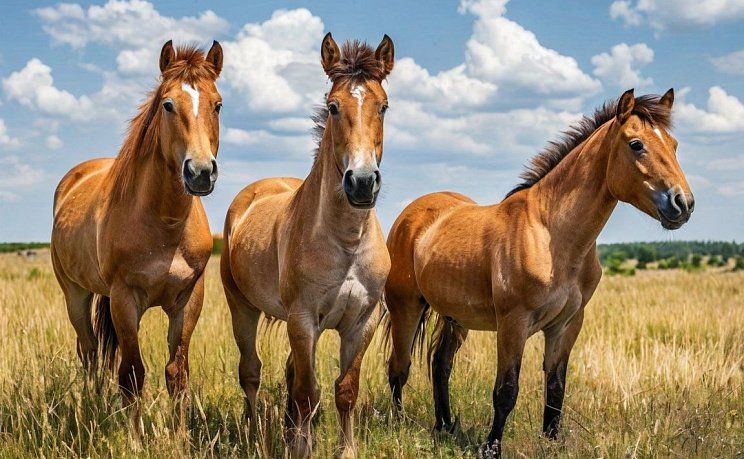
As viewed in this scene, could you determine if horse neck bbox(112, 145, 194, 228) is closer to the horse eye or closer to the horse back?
the horse eye

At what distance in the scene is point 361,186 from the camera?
386cm

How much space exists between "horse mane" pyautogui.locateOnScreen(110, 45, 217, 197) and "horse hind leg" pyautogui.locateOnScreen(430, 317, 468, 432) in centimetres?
270

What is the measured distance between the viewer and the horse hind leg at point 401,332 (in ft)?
20.4

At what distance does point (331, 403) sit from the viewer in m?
6.16

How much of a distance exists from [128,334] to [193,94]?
1.70 metres

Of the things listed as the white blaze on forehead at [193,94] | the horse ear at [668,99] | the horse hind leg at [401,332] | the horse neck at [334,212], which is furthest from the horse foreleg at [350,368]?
the horse ear at [668,99]

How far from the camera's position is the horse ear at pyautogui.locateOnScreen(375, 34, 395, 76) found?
175 inches

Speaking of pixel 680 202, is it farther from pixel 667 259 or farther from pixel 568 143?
pixel 667 259

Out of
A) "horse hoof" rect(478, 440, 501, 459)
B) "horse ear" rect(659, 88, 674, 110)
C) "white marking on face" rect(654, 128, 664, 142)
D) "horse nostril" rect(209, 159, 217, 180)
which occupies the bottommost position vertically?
"horse hoof" rect(478, 440, 501, 459)

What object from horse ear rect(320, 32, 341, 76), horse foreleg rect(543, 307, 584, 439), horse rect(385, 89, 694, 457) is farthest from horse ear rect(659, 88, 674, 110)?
horse ear rect(320, 32, 341, 76)

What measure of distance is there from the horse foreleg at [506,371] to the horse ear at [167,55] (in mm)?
2887

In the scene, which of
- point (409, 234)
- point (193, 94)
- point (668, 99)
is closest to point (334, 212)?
point (193, 94)

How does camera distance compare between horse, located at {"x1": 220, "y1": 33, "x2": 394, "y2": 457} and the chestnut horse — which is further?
the chestnut horse

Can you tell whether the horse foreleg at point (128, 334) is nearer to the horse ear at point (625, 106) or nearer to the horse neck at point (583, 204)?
the horse neck at point (583, 204)
